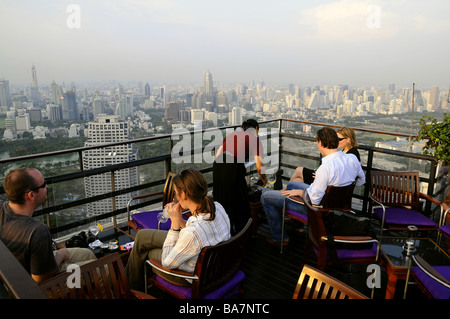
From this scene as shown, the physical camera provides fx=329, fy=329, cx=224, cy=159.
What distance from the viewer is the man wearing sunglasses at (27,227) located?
195 centimetres

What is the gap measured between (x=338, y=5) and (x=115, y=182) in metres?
7.09

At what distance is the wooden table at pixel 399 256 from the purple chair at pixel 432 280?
100 mm

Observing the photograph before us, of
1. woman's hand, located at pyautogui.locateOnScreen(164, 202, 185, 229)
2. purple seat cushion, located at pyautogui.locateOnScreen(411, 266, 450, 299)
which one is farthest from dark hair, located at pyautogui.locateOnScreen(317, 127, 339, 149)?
woman's hand, located at pyautogui.locateOnScreen(164, 202, 185, 229)

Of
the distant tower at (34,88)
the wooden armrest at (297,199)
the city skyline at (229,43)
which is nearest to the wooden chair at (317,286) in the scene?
the wooden armrest at (297,199)

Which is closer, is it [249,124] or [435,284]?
[435,284]

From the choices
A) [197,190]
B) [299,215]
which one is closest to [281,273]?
[299,215]

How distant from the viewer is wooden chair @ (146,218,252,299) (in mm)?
2002

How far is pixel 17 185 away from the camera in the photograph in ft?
6.76

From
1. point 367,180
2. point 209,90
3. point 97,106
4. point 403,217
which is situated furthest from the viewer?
point 209,90

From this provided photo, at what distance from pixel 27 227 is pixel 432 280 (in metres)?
2.67

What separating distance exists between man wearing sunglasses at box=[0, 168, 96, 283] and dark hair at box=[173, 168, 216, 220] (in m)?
0.87

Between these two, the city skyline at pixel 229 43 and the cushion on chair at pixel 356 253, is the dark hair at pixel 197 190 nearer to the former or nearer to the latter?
the cushion on chair at pixel 356 253

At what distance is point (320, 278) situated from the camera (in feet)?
5.24

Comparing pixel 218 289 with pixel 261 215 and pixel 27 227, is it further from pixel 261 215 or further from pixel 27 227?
pixel 261 215
